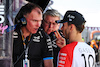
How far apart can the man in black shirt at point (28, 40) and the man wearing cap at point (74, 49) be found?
40 cm

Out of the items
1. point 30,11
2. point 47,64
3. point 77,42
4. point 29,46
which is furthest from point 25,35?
point 77,42

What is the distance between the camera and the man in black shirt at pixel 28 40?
85.9 inches

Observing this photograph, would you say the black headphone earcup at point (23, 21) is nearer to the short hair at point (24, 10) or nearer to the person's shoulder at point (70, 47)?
the short hair at point (24, 10)

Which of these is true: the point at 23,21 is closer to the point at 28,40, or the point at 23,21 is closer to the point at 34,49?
the point at 28,40

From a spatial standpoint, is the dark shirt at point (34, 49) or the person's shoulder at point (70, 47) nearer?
the person's shoulder at point (70, 47)

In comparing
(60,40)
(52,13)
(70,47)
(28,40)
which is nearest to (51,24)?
(52,13)

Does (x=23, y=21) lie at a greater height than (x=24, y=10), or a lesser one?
lesser

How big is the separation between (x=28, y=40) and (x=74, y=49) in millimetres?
704

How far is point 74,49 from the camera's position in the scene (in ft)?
6.59

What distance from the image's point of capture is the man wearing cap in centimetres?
196

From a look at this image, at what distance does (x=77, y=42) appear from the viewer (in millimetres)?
2135

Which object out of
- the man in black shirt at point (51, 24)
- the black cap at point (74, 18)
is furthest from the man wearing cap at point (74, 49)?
the man in black shirt at point (51, 24)

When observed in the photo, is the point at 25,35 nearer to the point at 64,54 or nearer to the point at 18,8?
the point at 18,8

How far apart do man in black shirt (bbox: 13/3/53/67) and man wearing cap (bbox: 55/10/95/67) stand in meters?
0.40
